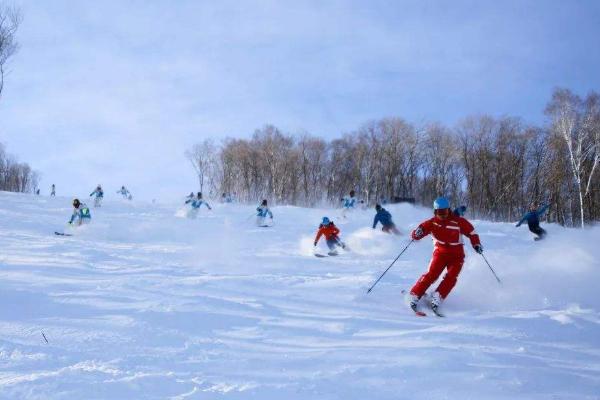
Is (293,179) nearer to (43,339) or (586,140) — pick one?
(586,140)

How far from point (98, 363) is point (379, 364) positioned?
2.15m

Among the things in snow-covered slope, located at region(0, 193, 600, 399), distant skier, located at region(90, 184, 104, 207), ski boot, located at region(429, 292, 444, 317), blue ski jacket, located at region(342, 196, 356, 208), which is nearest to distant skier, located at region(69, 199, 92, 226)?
snow-covered slope, located at region(0, 193, 600, 399)

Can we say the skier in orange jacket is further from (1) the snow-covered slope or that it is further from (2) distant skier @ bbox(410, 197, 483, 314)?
(2) distant skier @ bbox(410, 197, 483, 314)

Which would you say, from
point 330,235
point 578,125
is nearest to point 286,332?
point 330,235

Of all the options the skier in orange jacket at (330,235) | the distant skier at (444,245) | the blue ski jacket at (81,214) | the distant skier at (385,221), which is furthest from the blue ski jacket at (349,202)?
the distant skier at (444,245)

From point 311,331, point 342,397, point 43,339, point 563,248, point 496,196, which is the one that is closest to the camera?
point 342,397

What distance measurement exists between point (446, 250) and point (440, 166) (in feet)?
149

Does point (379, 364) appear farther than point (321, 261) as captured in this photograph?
No

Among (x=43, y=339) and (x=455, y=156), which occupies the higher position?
(x=455, y=156)

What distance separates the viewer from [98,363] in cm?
326

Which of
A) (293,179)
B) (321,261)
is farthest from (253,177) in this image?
(321,261)

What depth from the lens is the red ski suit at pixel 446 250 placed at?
20.0 ft

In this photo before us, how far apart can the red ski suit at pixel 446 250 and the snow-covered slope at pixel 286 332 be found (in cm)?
45

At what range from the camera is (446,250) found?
627 centimetres
